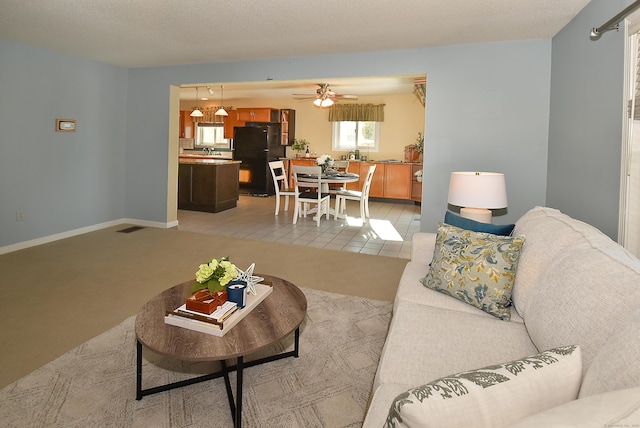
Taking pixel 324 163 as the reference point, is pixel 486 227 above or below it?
below

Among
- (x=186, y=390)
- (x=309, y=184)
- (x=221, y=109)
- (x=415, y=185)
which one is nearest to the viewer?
(x=186, y=390)

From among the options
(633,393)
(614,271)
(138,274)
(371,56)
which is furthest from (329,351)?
(371,56)

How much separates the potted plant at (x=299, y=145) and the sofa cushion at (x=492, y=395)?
9.42 metres

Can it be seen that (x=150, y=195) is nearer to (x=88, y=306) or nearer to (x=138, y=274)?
(x=138, y=274)

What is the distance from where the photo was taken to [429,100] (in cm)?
450

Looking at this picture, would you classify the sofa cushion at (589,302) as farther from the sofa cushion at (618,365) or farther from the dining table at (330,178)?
the dining table at (330,178)

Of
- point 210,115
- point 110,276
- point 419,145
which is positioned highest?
point 210,115

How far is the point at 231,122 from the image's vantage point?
1072 centimetres

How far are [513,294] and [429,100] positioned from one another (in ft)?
9.60

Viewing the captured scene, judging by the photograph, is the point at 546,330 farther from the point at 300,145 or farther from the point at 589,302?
the point at 300,145

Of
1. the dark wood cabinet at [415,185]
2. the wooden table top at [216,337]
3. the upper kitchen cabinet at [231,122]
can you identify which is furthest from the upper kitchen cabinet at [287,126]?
the wooden table top at [216,337]

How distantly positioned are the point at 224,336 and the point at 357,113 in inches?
338

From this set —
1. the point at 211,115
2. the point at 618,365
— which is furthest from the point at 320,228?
the point at 211,115

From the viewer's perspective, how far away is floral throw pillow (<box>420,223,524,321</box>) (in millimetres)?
2027
